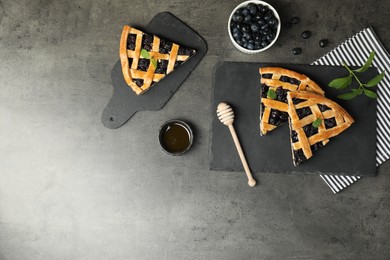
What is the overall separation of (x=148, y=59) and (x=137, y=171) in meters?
0.80

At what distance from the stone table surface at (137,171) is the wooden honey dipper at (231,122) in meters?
0.08

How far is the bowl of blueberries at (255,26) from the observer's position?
8.96 ft

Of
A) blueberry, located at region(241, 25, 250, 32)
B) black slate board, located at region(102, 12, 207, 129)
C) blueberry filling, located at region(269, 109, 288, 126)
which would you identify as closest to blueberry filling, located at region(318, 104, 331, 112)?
blueberry filling, located at region(269, 109, 288, 126)

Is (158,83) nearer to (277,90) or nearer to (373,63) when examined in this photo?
(277,90)

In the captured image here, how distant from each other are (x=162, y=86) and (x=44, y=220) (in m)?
1.30

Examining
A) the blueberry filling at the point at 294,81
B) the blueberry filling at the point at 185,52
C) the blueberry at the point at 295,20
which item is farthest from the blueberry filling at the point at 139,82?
the blueberry at the point at 295,20

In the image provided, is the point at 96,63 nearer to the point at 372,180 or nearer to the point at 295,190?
the point at 295,190

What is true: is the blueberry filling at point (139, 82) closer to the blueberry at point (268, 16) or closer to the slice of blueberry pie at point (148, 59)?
the slice of blueberry pie at point (148, 59)

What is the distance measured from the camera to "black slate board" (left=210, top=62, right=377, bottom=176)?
281cm

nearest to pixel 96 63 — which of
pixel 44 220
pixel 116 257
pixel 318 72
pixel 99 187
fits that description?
pixel 99 187

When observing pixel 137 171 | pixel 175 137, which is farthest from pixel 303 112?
pixel 137 171

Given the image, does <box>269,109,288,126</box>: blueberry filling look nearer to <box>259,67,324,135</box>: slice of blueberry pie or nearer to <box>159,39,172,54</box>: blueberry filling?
<box>259,67,324,135</box>: slice of blueberry pie

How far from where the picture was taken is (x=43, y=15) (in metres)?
3.00

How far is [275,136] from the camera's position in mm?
2830
